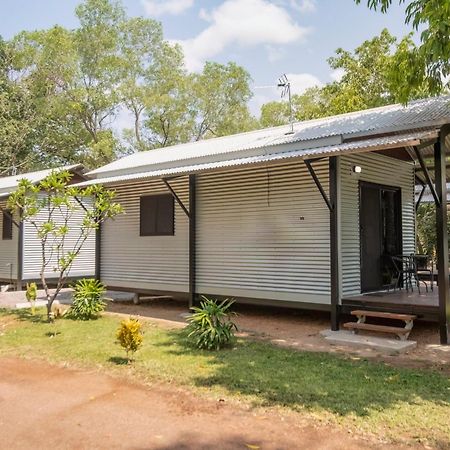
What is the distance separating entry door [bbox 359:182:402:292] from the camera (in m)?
8.91

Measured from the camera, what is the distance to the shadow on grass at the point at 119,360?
5815mm

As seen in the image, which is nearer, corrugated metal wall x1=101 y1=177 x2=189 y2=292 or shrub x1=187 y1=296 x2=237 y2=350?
shrub x1=187 y1=296 x2=237 y2=350

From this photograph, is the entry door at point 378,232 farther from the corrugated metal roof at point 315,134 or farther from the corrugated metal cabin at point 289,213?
the corrugated metal roof at point 315,134

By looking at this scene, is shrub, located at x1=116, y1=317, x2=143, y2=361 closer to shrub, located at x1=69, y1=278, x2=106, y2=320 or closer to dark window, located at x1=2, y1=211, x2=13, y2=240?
shrub, located at x1=69, y1=278, x2=106, y2=320

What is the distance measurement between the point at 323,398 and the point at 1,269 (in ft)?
46.8

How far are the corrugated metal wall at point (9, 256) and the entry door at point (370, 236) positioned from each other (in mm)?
11218

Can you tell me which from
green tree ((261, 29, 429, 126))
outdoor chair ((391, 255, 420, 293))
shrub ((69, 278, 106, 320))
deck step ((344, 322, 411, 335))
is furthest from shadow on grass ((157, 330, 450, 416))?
green tree ((261, 29, 429, 126))

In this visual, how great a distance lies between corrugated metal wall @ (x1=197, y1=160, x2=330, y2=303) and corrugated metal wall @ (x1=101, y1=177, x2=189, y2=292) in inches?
23.0

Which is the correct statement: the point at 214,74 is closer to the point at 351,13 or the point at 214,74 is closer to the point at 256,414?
the point at 351,13

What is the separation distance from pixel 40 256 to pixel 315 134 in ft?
33.9

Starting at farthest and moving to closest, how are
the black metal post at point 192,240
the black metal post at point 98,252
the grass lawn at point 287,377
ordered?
the black metal post at point 98,252
the black metal post at point 192,240
the grass lawn at point 287,377

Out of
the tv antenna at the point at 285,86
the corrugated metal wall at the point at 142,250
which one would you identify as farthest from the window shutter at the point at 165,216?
the tv antenna at the point at 285,86

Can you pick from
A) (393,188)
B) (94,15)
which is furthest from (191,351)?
(94,15)

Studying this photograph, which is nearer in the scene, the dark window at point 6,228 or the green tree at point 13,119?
the dark window at point 6,228
